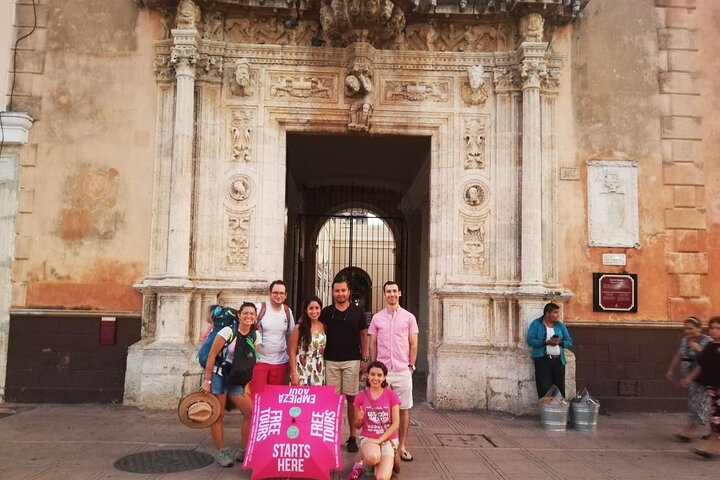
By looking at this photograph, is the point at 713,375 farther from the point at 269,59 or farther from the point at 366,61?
the point at 269,59

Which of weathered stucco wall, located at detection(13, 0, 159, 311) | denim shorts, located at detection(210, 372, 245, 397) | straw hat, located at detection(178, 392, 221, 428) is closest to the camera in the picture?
straw hat, located at detection(178, 392, 221, 428)

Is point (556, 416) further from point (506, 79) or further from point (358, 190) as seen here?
point (358, 190)

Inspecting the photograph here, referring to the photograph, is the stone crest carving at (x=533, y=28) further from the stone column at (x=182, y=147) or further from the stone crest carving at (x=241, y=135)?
the stone column at (x=182, y=147)

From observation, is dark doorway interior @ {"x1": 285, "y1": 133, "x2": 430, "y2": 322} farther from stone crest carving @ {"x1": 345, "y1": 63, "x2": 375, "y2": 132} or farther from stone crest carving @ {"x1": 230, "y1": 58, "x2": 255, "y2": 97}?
stone crest carving @ {"x1": 230, "y1": 58, "x2": 255, "y2": 97}

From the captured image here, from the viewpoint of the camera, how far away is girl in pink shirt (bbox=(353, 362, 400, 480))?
5.54 metres

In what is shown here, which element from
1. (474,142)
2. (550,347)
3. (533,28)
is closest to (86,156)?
(474,142)

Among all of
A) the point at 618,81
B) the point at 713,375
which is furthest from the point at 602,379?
the point at 618,81

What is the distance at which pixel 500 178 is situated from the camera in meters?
9.91

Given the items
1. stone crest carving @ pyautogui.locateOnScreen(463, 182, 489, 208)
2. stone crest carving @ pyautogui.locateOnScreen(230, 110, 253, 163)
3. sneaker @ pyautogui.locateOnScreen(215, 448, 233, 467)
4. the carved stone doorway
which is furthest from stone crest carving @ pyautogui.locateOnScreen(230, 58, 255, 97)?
sneaker @ pyautogui.locateOnScreen(215, 448, 233, 467)

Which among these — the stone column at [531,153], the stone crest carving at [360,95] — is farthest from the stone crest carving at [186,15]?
the stone column at [531,153]

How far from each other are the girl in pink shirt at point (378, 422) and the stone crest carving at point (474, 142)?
498 cm

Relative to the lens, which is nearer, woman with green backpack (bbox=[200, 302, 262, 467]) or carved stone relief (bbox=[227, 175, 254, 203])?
woman with green backpack (bbox=[200, 302, 262, 467])

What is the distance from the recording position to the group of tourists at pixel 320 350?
20.4 ft

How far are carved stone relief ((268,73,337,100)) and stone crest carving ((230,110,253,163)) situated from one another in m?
0.54
